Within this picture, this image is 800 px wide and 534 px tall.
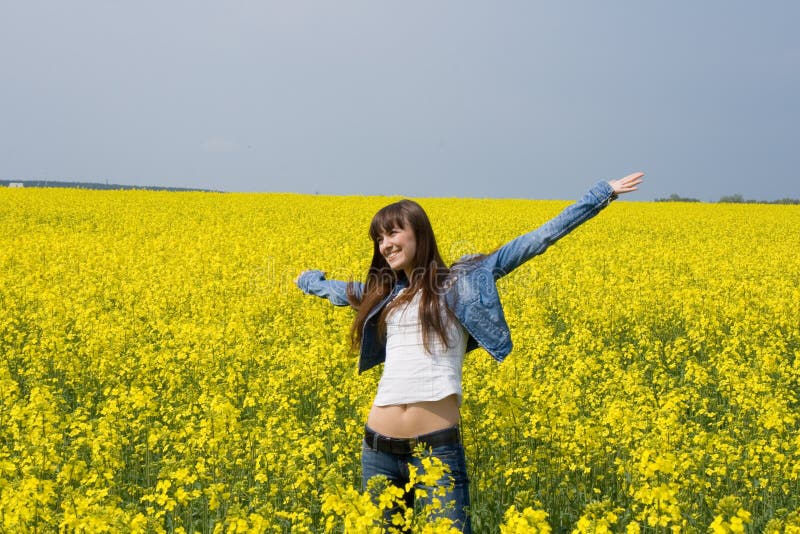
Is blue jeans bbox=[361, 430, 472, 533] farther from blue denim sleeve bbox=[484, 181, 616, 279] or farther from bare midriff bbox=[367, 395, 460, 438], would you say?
blue denim sleeve bbox=[484, 181, 616, 279]

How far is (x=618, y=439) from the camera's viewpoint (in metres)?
5.37

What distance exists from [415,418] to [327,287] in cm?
109

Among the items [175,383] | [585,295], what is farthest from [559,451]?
[585,295]

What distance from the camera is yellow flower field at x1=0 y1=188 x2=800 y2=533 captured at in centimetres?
421

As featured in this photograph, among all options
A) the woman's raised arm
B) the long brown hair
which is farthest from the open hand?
the long brown hair

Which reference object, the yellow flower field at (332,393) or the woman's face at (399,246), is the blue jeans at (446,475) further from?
the woman's face at (399,246)

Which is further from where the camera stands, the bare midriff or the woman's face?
the woman's face

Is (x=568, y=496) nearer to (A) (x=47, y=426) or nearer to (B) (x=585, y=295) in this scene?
(A) (x=47, y=426)

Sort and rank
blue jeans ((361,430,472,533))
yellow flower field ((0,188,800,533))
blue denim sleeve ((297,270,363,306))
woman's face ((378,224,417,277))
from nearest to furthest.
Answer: blue jeans ((361,430,472,533)), woman's face ((378,224,417,277)), blue denim sleeve ((297,270,363,306)), yellow flower field ((0,188,800,533))

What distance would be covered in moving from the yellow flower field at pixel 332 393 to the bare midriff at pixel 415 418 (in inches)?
15.8

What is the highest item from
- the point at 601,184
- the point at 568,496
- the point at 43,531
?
the point at 601,184

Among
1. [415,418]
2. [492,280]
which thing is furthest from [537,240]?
[415,418]

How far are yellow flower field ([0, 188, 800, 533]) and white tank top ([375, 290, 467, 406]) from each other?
0.50 meters

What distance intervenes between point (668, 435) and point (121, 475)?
420 centimetres
